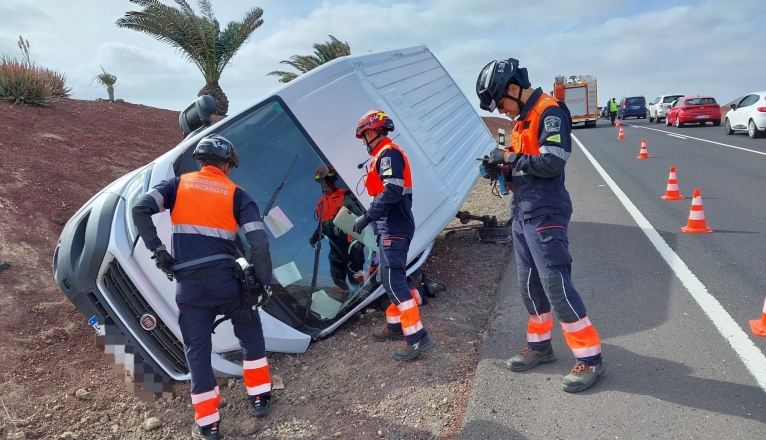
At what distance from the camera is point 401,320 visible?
13.6ft

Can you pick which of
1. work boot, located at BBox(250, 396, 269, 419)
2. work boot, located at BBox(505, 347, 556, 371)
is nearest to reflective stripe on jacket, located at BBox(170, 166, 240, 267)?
work boot, located at BBox(250, 396, 269, 419)

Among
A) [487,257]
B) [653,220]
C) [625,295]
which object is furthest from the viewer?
[653,220]

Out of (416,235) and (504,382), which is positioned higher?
(416,235)

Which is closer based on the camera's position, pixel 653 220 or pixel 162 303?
pixel 162 303

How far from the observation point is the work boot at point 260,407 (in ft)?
11.8

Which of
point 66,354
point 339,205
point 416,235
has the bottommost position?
point 66,354

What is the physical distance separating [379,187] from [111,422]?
7.87 feet

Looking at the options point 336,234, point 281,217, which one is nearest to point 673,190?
point 336,234

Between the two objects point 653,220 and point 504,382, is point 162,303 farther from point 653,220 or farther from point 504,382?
point 653,220

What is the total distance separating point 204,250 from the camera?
3.41 meters

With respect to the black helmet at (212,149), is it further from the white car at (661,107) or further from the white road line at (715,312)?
the white car at (661,107)

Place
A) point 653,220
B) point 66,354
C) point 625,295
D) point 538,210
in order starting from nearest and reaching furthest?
point 538,210, point 66,354, point 625,295, point 653,220

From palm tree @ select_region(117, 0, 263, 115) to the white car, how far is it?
85.6ft

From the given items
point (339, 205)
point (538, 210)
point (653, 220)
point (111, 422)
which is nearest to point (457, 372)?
point (538, 210)
